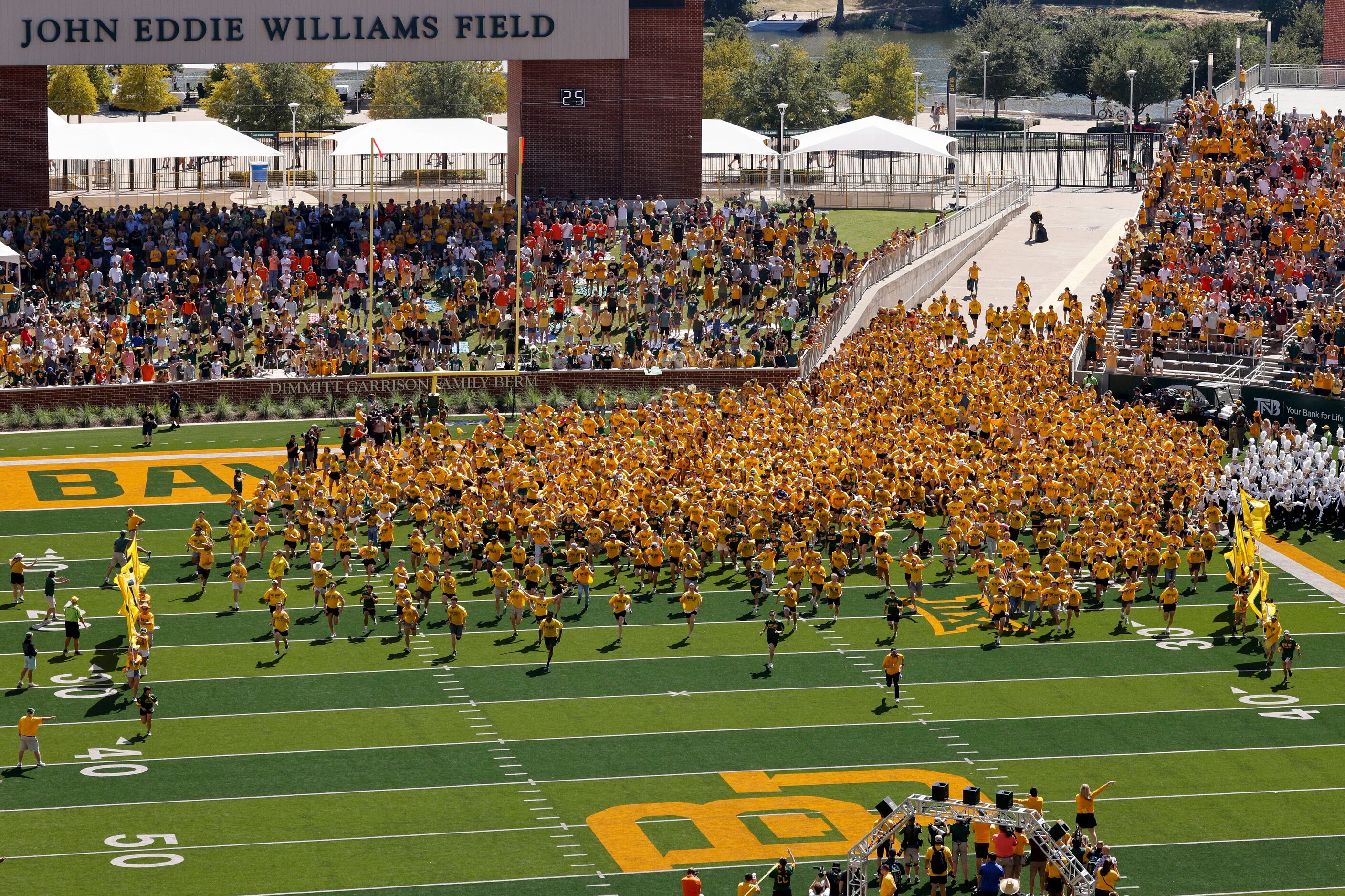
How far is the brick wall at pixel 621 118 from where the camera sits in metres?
50.3

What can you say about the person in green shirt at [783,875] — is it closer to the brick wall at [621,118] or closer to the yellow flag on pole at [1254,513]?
the yellow flag on pole at [1254,513]

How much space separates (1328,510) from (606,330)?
16.7 m

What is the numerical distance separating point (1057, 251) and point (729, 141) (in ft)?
32.1

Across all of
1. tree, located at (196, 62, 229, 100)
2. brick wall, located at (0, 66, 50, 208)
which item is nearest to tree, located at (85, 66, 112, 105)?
tree, located at (196, 62, 229, 100)

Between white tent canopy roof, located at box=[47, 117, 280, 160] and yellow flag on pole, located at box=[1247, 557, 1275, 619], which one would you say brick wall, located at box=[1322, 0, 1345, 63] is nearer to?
white tent canopy roof, located at box=[47, 117, 280, 160]

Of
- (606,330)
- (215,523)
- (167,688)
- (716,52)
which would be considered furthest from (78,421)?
(716,52)

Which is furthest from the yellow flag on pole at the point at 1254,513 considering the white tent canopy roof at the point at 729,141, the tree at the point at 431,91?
the tree at the point at 431,91

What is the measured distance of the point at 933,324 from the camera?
39688 millimetres

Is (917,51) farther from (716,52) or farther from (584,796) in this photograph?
(584,796)

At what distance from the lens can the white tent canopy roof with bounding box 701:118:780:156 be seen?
169ft

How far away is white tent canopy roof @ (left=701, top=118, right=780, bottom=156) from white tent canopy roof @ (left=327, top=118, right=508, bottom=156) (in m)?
5.46

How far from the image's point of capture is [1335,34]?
58.7 m

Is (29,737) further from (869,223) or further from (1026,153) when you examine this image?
(1026,153)

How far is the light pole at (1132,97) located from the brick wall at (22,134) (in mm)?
34030
